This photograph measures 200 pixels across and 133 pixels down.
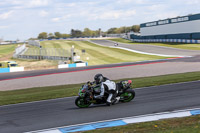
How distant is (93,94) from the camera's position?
12492 millimetres

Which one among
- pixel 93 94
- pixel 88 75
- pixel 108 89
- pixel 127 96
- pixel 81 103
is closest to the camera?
pixel 108 89

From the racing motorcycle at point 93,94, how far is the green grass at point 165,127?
143 inches

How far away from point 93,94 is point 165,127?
481 centimetres

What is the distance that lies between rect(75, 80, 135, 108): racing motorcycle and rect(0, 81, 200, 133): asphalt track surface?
0.97 ft

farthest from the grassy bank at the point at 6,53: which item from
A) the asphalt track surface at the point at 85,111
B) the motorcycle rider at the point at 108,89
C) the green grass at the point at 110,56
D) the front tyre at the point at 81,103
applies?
the motorcycle rider at the point at 108,89

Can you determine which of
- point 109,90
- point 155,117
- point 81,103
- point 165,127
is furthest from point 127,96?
point 165,127

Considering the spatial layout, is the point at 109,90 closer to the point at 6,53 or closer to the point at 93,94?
the point at 93,94

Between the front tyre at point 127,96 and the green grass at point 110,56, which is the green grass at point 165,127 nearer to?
the front tyre at point 127,96

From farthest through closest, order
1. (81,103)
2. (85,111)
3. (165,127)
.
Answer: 1. (81,103)
2. (85,111)
3. (165,127)

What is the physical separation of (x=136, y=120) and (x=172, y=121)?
137 cm

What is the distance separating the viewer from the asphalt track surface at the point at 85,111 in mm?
10336

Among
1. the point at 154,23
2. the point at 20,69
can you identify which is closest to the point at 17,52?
the point at 20,69

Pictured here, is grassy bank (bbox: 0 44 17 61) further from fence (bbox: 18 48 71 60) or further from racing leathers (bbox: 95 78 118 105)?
racing leathers (bbox: 95 78 118 105)

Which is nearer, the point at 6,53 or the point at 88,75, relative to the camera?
the point at 88,75
